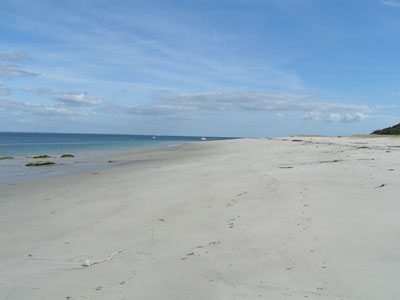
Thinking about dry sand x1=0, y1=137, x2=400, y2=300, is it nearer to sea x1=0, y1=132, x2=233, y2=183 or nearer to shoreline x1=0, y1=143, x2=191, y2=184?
shoreline x1=0, y1=143, x2=191, y2=184

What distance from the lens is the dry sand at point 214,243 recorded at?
11.3 feet

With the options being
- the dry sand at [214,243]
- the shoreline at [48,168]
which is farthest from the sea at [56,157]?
the dry sand at [214,243]

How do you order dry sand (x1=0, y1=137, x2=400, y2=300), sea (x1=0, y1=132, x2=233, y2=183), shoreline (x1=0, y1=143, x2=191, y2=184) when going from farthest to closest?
sea (x1=0, y1=132, x2=233, y2=183) < shoreline (x1=0, y1=143, x2=191, y2=184) < dry sand (x1=0, y1=137, x2=400, y2=300)

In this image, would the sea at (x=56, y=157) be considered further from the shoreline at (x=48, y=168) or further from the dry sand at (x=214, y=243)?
the dry sand at (x=214, y=243)

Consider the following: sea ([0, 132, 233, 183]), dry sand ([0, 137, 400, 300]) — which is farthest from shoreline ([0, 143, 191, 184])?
dry sand ([0, 137, 400, 300])

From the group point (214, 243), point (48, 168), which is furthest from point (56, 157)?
point (214, 243)

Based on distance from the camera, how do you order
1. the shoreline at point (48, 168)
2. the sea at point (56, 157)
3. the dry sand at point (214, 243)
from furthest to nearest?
the sea at point (56, 157)
the shoreline at point (48, 168)
the dry sand at point (214, 243)

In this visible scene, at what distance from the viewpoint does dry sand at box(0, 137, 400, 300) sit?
11.3 feet

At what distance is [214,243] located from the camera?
4.75 m

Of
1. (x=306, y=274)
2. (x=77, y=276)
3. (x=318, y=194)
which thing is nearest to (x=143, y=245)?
(x=77, y=276)

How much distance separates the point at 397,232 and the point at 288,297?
238 cm

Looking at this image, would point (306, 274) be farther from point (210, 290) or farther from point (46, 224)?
point (46, 224)

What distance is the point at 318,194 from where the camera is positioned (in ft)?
23.3

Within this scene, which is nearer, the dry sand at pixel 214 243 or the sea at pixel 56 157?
the dry sand at pixel 214 243
